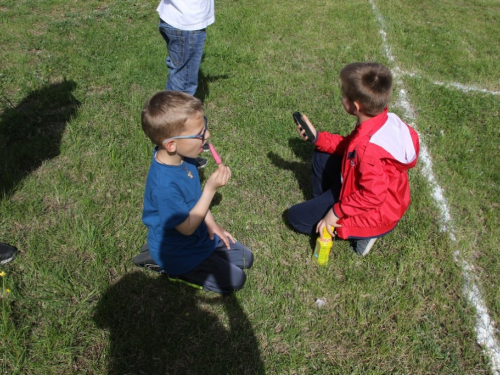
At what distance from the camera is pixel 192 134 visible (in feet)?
7.52

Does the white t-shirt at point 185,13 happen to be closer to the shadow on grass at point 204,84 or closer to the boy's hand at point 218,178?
the shadow on grass at point 204,84

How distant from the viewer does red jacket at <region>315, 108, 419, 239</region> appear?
8.11 ft

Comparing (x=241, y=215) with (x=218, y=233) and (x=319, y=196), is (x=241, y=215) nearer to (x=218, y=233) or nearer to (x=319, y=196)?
(x=218, y=233)

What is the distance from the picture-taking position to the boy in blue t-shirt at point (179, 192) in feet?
7.38

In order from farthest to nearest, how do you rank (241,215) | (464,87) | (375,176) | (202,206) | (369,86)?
(464,87)
(241,215)
(369,86)
(375,176)
(202,206)

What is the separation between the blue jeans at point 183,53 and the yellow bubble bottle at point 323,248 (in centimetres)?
214

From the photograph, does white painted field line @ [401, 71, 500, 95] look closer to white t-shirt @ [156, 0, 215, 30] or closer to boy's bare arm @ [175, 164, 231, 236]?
white t-shirt @ [156, 0, 215, 30]

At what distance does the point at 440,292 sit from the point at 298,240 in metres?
1.06

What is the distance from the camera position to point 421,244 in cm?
313

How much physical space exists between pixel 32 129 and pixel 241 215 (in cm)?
238

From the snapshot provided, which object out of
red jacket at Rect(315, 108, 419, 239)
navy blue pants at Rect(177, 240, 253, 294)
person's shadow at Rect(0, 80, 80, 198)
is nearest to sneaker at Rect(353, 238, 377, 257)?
red jacket at Rect(315, 108, 419, 239)

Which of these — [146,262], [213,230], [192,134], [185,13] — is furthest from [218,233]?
[185,13]

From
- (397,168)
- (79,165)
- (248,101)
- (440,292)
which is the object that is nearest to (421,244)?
(440,292)

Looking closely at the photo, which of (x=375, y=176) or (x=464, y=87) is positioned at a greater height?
(x=375, y=176)
